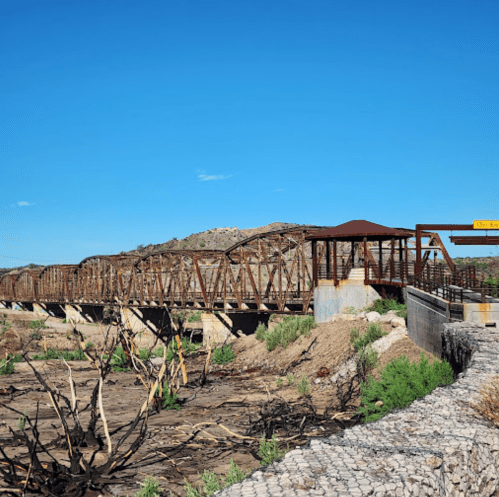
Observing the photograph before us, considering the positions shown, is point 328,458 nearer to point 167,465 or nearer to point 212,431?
point 167,465

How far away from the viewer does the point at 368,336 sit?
22000 mm

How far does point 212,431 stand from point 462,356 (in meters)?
6.54

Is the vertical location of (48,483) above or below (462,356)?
below

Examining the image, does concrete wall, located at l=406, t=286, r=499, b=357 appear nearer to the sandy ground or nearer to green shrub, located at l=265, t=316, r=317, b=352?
the sandy ground

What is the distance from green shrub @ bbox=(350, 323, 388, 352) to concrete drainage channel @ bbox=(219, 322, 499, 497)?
1281 cm

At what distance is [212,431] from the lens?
14.1 m

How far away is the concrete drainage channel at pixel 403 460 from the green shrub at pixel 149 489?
11.3 feet

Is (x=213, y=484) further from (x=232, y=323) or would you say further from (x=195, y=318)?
(x=195, y=318)

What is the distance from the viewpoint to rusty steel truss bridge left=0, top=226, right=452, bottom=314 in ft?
117

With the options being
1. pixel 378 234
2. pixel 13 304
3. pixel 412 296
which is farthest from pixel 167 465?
pixel 13 304

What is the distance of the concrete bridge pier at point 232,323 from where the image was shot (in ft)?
138

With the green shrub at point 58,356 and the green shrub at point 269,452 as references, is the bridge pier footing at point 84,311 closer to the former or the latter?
the green shrub at point 58,356

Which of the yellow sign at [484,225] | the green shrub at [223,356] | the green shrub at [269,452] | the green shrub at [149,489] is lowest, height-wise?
the green shrub at [223,356]

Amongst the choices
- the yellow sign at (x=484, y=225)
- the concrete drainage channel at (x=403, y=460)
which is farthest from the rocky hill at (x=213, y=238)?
the concrete drainage channel at (x=403, y=460)
